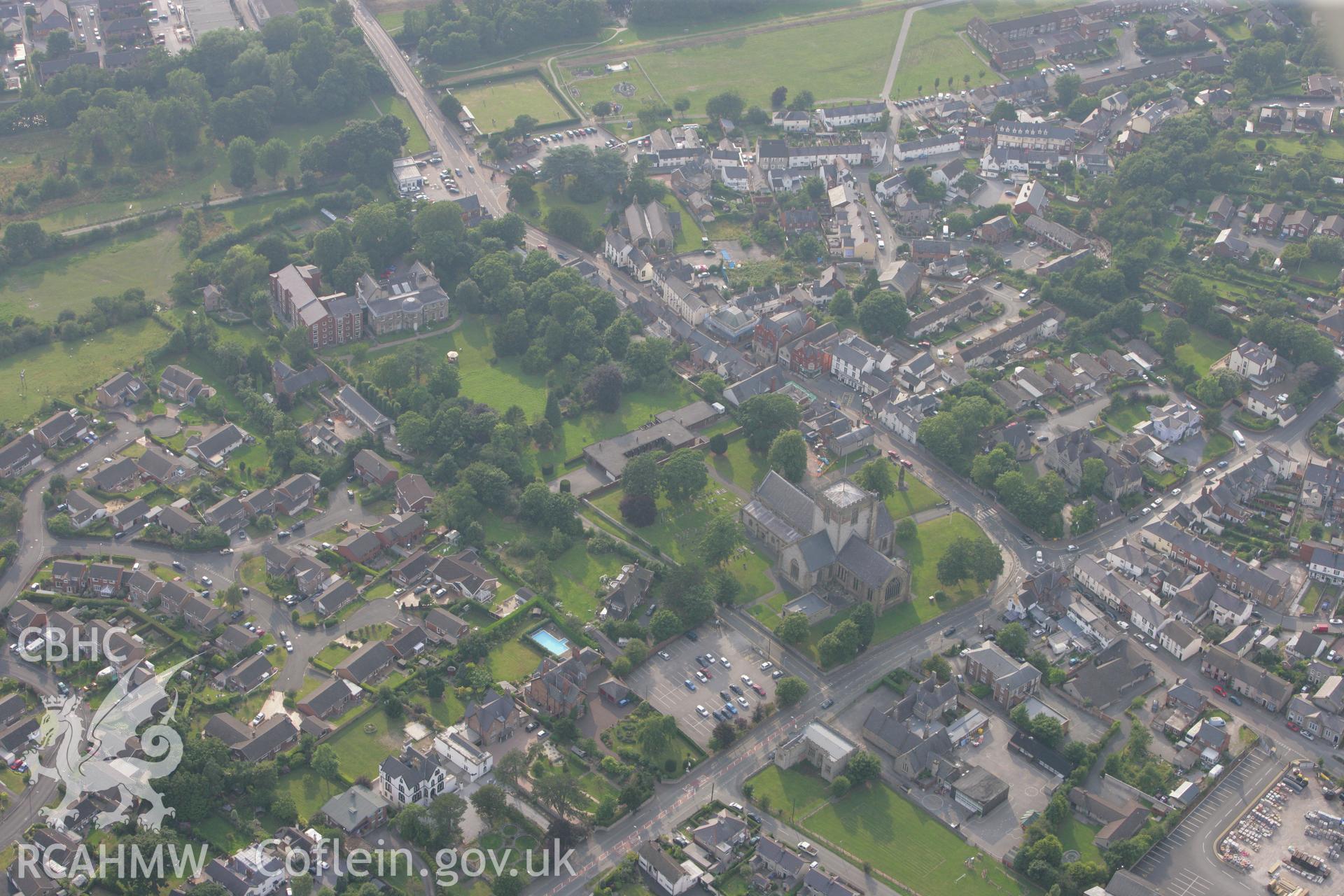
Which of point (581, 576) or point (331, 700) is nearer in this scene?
point (331, 700)

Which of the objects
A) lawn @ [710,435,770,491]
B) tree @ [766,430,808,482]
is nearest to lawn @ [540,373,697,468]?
lawn @ [710,435,770,491]

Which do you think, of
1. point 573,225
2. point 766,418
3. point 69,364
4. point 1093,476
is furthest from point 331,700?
point 573,225

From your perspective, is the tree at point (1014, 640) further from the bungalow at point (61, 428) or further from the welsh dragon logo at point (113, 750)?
the bungalow at point (61, 428)

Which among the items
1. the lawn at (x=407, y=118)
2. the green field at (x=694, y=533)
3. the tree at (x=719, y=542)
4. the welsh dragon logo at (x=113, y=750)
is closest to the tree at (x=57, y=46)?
the lawn at (x=407, y=118)

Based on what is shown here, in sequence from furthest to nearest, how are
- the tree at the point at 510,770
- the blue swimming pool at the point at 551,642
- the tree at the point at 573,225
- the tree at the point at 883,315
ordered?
the tree at the point at 573,225 < the tree at the point at 883,315 < the blue swimming pool at the point at 551,642 < the tree at the point at 510,770

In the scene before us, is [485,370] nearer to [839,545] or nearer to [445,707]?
[839,545]

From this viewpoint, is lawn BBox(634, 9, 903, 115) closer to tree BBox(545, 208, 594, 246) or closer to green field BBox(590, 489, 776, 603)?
tree BBox(545, 208, 594, 246)
